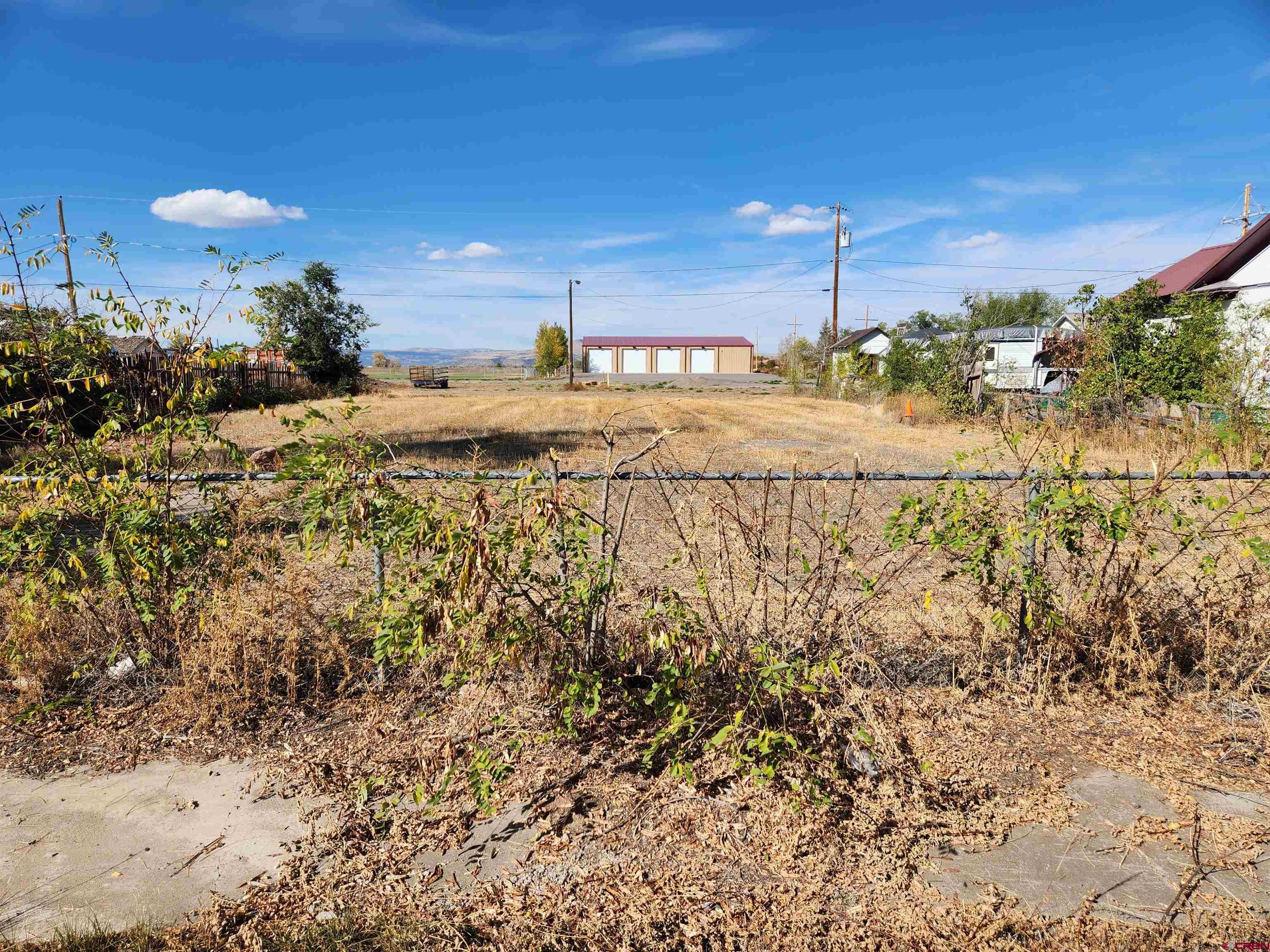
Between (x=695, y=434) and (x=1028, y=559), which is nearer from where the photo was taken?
(x=1028, y=559)

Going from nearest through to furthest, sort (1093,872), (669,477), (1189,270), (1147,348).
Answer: (1093,872), (669,477), (1147,348), (1189,270)

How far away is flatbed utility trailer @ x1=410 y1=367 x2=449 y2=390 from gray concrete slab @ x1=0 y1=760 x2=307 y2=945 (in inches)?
2003

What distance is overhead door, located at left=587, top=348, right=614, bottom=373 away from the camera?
81125 millimetres

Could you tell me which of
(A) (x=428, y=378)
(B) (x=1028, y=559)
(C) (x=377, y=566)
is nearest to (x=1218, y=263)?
(B) (x=1028, y=559)

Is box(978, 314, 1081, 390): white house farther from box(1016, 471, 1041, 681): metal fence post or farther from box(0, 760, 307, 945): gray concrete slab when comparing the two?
box(0, 760, 307, 945): gray concrete slab

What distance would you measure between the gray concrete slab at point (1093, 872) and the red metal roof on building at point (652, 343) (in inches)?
3115

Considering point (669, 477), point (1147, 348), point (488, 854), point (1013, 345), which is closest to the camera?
point (488, 854)

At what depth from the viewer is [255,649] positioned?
3.96 m

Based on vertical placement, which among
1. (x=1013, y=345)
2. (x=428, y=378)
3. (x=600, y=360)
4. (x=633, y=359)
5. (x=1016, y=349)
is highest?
(x=633, y=359)

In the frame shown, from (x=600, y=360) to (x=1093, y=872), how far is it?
80451 mm

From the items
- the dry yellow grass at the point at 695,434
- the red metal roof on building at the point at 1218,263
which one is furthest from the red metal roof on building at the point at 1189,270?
the dry yellow grass at the point at 695,434

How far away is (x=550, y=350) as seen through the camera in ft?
252

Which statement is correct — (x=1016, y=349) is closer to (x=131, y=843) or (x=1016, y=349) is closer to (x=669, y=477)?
(x=669, y=477)

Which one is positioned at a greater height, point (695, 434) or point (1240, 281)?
point (1240, 281)
